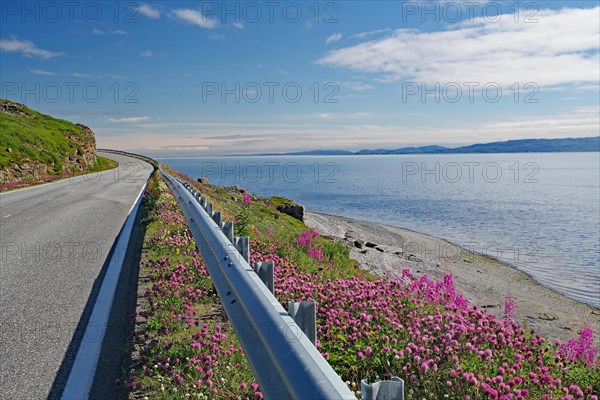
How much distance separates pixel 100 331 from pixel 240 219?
509 centimetres

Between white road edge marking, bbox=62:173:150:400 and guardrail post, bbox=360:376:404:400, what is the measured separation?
2578 mm

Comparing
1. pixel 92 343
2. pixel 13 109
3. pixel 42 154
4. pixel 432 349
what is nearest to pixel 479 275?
pixel 432 349

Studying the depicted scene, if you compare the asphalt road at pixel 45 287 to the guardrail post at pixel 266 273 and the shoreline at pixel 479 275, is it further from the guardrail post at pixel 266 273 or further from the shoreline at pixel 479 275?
the shoreline at pixel 479 275

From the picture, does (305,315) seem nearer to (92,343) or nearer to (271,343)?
(271,343)

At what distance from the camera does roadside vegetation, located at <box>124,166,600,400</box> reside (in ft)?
11.5

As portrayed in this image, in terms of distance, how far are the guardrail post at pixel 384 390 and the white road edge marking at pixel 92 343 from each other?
102 inches

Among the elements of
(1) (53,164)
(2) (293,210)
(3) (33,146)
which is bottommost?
(2) (293,210)

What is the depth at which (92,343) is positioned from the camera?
4379 mm

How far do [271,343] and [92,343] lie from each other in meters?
2.77

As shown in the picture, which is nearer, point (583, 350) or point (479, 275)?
point (583, 350)

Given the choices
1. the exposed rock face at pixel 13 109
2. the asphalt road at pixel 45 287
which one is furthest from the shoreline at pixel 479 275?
the exposed rock face at pixel 13 109

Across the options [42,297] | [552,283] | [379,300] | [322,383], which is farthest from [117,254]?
[552,283]

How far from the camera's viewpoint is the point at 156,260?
737cm

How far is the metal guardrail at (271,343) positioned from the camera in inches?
74.9
